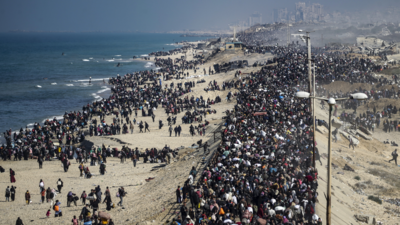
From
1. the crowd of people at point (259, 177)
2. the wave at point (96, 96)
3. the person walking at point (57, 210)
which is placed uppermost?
the wave at point (96, 96)

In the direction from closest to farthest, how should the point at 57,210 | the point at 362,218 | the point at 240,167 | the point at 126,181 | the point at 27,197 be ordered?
the point at 362,218, the point at 240,167, the point at 57,210, the point at 27,197, the point at 126,181

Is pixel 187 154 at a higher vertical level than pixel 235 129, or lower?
lower

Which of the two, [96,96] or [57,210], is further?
[96,96]

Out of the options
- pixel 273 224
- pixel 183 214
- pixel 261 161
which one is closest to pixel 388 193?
pixel 261 161

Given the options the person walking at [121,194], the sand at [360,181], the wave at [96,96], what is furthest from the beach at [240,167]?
the wave at [96,96]

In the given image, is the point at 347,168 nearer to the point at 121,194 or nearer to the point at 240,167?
the point at 240,167

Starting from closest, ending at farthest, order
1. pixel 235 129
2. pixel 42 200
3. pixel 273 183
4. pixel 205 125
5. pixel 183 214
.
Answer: pixel 183 214 < pixel 273 183 < pixel 42 200 < pixel 235 129 < pixel 205 125

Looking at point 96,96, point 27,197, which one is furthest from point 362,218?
point 96,96

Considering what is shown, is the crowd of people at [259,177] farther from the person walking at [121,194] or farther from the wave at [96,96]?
the wave at [96,96]

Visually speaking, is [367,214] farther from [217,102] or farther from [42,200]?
[217,102]

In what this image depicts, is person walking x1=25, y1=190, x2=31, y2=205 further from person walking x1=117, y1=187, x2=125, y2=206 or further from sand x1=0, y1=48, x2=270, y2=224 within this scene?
person walking x1=117, y1=187, x2=125, y2=206

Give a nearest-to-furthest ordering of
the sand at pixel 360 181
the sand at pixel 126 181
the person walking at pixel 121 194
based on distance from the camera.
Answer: the sand at pixel 360 181 < the sand at pixel 126 181 < the person walking at pixel 121 194
